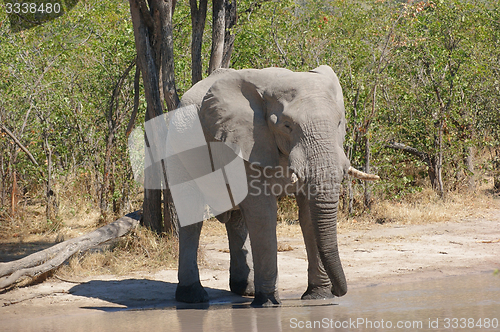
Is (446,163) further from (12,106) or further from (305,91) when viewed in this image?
(12,106)

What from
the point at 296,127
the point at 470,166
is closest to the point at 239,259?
the point at 296,127

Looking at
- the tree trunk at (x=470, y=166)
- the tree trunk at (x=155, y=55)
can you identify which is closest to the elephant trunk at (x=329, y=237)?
the tree trunk at (x=155, y=55)

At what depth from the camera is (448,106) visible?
11672mm

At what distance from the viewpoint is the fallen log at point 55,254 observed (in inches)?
259

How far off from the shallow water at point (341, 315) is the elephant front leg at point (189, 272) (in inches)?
9.6

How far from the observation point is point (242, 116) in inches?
227

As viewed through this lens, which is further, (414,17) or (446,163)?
(446,163)

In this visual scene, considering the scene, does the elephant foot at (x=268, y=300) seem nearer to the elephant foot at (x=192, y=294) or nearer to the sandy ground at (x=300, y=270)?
the sandy ground at (x=300, y=270)

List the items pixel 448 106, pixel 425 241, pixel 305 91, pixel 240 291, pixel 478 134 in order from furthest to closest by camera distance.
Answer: pixel 478 134
pixel 448 106
pixel 425 241
pixel 240 291
pixel 305 91

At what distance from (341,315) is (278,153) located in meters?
1.61

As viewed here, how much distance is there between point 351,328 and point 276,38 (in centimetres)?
753

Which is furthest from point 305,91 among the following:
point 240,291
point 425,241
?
point 425,241

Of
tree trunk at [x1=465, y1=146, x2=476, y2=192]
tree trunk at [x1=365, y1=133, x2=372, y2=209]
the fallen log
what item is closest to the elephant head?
the fallen log

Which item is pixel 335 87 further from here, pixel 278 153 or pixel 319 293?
pixel 319 293
